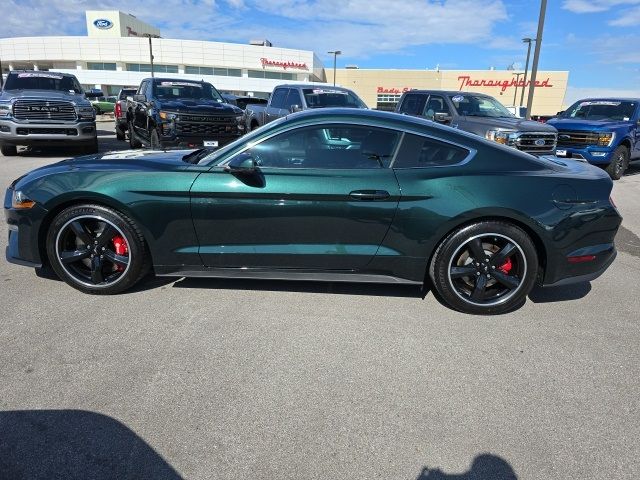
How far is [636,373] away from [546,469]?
1.28m

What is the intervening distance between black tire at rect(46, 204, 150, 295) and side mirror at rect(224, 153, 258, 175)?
91 cm

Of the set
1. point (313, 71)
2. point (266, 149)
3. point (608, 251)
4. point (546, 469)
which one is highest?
point (313, 71)

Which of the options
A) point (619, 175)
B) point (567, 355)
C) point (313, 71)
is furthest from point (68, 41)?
point (567, 355)

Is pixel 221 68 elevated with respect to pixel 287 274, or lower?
elevated

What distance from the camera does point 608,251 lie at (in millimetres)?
3744

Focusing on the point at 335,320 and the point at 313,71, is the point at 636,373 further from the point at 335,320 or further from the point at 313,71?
the point at 313,71

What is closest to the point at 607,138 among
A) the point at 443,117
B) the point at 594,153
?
the point at 594,153

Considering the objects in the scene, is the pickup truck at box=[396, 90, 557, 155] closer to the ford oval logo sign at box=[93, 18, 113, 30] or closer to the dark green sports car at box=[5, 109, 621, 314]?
the dark green sports car at box=[5, 109, 621, 314]

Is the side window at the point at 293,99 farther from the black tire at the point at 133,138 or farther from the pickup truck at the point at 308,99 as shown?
the black tire at the point at 133,138

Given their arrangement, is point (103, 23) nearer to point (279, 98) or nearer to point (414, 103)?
point (279, 98)

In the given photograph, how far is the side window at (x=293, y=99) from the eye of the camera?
11530 millimetres

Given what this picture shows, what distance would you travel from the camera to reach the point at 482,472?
7.04ft

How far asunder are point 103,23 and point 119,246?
88.7m

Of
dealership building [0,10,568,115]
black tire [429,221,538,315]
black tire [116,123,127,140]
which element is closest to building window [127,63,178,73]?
dealership building [0,10,568,115]
